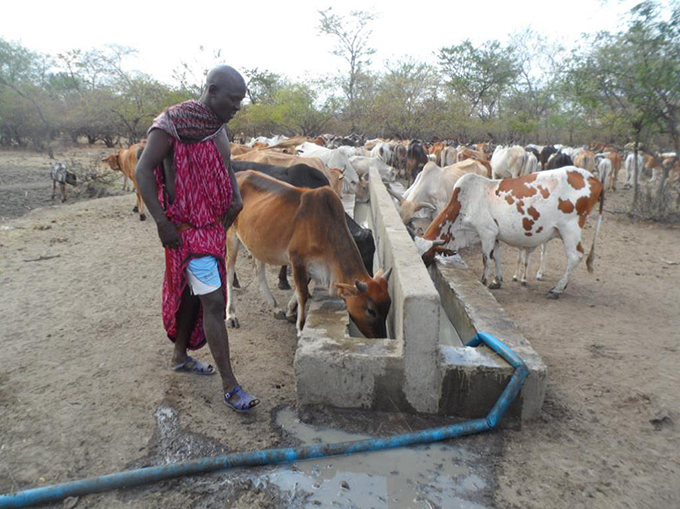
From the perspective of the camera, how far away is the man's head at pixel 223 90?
112 inches

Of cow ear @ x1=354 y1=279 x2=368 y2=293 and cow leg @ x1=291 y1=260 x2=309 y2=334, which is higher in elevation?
cow ear @ x1=354 y1=279 x2=368 y2=293

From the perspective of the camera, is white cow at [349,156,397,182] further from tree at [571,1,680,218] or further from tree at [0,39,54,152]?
tree at [0,39,54,152]

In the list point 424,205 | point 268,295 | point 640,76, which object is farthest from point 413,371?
point 640,76

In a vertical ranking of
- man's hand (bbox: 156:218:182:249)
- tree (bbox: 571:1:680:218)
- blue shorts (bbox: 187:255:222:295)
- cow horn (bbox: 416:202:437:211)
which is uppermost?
tree (bbox: 571:1:680:218)

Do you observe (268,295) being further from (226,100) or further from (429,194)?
(429,194)

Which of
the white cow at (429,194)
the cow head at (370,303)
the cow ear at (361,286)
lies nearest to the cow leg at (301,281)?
the cow head at (370,303)

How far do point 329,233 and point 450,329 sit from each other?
1830mm

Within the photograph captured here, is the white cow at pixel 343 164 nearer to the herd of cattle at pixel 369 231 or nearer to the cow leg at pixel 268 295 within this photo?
the herd of cattle at pixel 369 231

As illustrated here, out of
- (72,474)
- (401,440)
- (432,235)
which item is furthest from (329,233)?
(432,235)

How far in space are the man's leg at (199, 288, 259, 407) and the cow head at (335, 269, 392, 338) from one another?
2.94 feet

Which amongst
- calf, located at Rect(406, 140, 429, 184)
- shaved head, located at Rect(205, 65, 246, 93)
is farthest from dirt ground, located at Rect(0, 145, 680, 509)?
calf, located at Rect(406, 140, 429, 184)

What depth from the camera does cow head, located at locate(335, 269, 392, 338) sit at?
3461 mm

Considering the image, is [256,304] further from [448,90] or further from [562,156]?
[448,90]

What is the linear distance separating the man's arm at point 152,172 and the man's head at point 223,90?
36 cm
